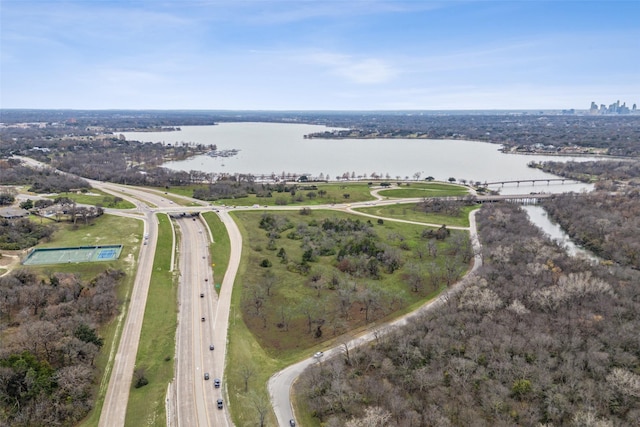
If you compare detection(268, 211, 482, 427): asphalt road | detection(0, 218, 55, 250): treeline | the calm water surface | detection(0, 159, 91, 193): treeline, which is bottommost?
detection(268, 211, 482, 427): asphalt road

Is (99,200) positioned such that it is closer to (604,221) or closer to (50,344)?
(50,344)

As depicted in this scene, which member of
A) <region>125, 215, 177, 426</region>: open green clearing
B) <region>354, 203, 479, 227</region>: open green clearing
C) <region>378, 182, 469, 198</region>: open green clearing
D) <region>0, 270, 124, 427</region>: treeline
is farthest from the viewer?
<region>378, 182, 469, 198</region>: open green clearing

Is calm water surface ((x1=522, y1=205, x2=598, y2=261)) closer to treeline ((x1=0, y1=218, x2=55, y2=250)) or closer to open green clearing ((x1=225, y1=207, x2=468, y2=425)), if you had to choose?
open green clearing ((x1=225, y1=207, x2=468, y2=425))

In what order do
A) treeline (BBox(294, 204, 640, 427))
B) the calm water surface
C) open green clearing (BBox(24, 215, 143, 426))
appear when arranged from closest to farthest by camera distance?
1. treeline (BBox(294, 204, 640, 427))
2. open green clearing (BBox(24, 215, 143, 426))
3. the calm water surface

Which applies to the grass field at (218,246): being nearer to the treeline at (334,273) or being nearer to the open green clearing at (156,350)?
the treeline at (334,273)

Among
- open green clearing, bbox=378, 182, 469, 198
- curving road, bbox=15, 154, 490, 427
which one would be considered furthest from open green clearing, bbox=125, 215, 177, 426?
open green clearing, bbox=378, 182, 469, 198

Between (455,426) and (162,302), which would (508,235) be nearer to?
(455,426)

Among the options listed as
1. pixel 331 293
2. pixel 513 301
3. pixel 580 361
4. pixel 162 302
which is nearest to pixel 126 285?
pixel 162 302
